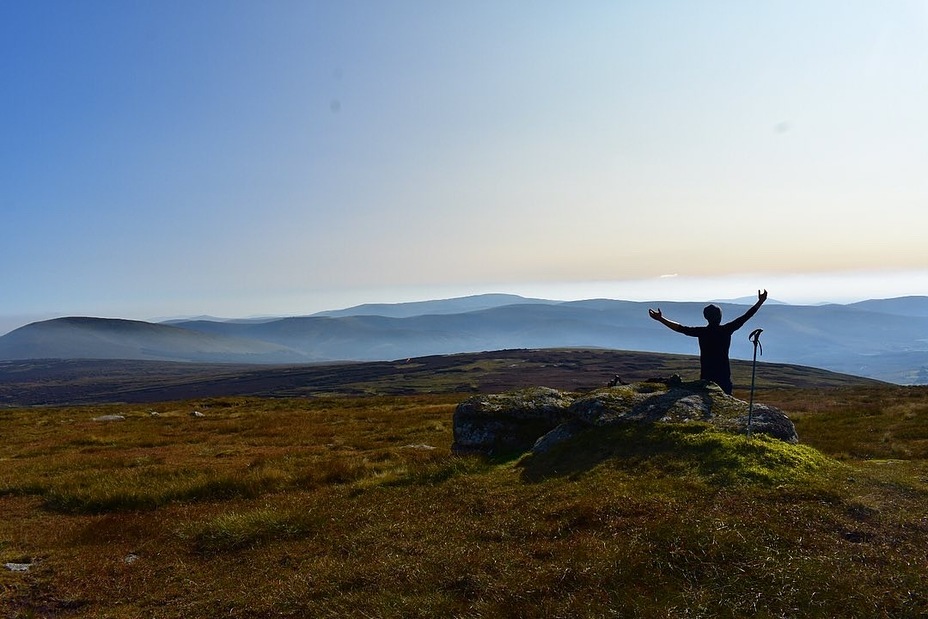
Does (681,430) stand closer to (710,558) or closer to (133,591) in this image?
(710,558)

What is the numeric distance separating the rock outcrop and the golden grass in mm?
1048

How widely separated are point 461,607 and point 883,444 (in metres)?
16.3

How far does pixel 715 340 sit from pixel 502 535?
9849 mm

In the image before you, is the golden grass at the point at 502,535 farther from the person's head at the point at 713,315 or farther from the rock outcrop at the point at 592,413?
the person's head at the point at 713,315

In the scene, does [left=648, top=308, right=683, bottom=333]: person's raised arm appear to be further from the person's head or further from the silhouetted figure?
the person's head

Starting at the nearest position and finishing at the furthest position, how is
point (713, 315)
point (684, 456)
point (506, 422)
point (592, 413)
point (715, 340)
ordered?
point (684, 456), point (592, 413), point (715, 340), point (713, 315), point (506, 422)

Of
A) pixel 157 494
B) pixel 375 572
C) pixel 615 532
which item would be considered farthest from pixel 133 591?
pixel 615 532

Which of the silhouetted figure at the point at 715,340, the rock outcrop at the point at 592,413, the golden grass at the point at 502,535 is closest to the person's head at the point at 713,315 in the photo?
the silhouetted figure at the point at 715,340

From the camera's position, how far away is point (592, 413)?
44.7ft

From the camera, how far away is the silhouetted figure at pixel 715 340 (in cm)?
1448

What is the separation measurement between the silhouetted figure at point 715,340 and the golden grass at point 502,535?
12.5 feet

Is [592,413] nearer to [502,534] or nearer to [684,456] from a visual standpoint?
[684,456]

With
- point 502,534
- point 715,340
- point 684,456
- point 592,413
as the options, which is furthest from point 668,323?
point 502,534

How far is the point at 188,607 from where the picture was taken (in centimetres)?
773
